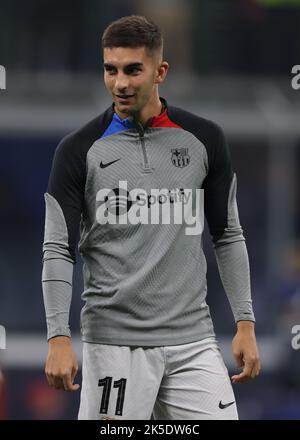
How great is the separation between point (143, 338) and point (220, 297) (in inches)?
341

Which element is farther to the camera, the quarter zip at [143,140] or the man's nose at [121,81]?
the quarter zip at [143,140]

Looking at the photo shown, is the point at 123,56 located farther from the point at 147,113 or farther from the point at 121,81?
the point at 147,113

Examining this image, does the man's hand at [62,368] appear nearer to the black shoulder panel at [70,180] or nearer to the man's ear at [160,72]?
the black shoulder panel at [70,180]

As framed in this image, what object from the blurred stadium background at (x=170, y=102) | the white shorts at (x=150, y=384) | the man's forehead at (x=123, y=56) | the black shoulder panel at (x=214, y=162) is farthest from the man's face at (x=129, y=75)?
the blurred stadium background at (x=170, y=102)

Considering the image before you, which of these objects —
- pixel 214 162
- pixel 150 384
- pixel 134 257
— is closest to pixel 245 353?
pixel 150 384

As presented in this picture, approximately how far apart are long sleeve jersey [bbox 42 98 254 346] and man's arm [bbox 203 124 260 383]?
9 centimetres

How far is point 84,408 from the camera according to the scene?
16.2ft

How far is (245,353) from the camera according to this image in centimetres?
497

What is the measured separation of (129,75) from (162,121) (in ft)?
0.88

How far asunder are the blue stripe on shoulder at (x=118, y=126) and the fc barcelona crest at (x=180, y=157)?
0.63 feet

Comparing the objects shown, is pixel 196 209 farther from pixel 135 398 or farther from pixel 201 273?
pixel 135 398

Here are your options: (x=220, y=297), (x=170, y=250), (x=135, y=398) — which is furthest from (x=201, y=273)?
(x=220, y=297)

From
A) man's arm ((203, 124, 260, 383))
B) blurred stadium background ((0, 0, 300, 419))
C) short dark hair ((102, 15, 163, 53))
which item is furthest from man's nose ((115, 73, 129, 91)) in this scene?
blurred stadium background ((0, 0, 300, 419))

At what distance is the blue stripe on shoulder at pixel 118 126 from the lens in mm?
4980
